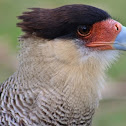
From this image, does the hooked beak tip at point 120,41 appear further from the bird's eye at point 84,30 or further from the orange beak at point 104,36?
the bird's eye at point 84,30

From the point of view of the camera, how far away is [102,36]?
12.4 ft

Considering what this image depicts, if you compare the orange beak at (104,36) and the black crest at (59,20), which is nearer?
the black crest at (59,20)

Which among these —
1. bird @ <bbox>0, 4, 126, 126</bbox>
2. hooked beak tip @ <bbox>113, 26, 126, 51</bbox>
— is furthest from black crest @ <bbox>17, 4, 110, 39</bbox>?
hooked beak tip @ <bbox>113, 26, 126, 51</bbox>

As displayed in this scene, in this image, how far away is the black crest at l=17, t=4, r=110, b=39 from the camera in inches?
143

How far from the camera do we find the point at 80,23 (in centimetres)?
365

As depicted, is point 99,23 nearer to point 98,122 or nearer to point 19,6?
point 98,122

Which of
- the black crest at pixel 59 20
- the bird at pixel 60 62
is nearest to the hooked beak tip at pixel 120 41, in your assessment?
the bird at pixel 60 62

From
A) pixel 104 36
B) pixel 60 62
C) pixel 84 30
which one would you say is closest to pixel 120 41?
pixel 104 36

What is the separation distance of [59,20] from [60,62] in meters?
0.35

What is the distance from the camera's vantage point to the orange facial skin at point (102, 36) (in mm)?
3752

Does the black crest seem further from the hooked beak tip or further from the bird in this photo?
the hooked beak tip

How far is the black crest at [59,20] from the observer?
3.62 m

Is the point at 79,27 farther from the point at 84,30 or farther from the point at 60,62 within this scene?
the point at 60,62

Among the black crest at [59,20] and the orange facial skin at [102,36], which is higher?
the black crest at [59,20]
